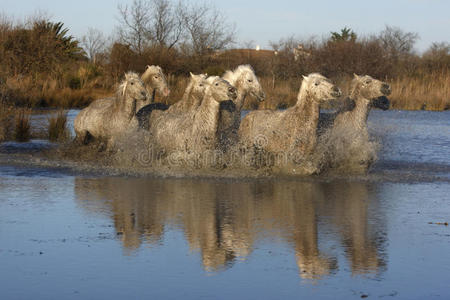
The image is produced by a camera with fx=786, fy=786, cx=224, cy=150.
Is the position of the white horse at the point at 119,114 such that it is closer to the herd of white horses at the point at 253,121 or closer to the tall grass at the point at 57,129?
the herd of white horses at the point at 253,121

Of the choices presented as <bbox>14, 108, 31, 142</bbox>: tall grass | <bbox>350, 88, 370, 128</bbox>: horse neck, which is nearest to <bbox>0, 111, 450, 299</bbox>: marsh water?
<bbox>350, 88, 370, 128</bbox>: horse neck

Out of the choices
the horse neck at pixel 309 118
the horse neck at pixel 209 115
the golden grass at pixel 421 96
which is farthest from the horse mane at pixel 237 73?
the golden grass at pixel 421 96

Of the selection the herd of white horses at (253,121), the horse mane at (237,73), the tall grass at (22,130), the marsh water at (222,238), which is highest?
the horse mane at (237,73)

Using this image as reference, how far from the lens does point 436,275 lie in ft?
20.3

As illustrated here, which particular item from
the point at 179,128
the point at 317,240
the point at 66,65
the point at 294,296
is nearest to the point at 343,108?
the point at 179,128

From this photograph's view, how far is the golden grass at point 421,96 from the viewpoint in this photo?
32125 millimetres

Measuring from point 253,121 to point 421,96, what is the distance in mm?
21076

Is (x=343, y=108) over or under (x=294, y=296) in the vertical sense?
over

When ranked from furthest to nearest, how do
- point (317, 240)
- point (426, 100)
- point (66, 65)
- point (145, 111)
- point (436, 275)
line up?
point (66, 65) < point (426, 100) < point (145, 111) < point (317, 240) < point (436, 275)

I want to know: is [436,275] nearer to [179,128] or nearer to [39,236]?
[39,236]

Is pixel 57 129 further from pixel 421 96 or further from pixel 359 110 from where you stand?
pixel 421 96

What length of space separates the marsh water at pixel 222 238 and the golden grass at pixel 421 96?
2056 cm

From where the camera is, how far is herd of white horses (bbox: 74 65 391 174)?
1266cm

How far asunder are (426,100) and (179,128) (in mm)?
21413
